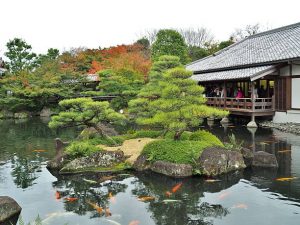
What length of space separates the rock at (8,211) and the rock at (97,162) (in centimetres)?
321

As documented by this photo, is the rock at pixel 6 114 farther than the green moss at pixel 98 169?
Yes

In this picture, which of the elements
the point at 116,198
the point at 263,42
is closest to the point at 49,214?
the point at 116,198

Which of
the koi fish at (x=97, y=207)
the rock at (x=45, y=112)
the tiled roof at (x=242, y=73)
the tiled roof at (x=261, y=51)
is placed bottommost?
the koi fish at (x=97, y=207)

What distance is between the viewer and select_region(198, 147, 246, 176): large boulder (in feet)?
32.6

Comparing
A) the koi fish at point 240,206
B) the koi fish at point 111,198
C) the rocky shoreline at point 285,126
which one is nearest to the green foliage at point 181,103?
the koi fish at point 111,198

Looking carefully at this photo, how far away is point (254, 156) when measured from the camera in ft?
36.1

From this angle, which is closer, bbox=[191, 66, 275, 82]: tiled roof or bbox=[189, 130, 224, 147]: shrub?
bbox=[189, 130, 224, 147]: shrub

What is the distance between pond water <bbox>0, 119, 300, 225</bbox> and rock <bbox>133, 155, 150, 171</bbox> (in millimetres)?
450

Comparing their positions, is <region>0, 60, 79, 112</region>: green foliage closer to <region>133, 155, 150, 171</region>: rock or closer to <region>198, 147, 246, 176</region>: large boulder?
<region>133, 155, 150, 171</region>: rock

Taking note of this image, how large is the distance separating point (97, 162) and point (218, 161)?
3977mm

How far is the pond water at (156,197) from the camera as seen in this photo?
7.11 meters

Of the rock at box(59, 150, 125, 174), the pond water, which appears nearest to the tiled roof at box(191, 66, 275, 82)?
the pond water

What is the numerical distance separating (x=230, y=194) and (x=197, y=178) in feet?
4.64

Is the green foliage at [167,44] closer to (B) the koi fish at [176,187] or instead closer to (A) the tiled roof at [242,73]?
(A) the tiled roof at [242,73]
